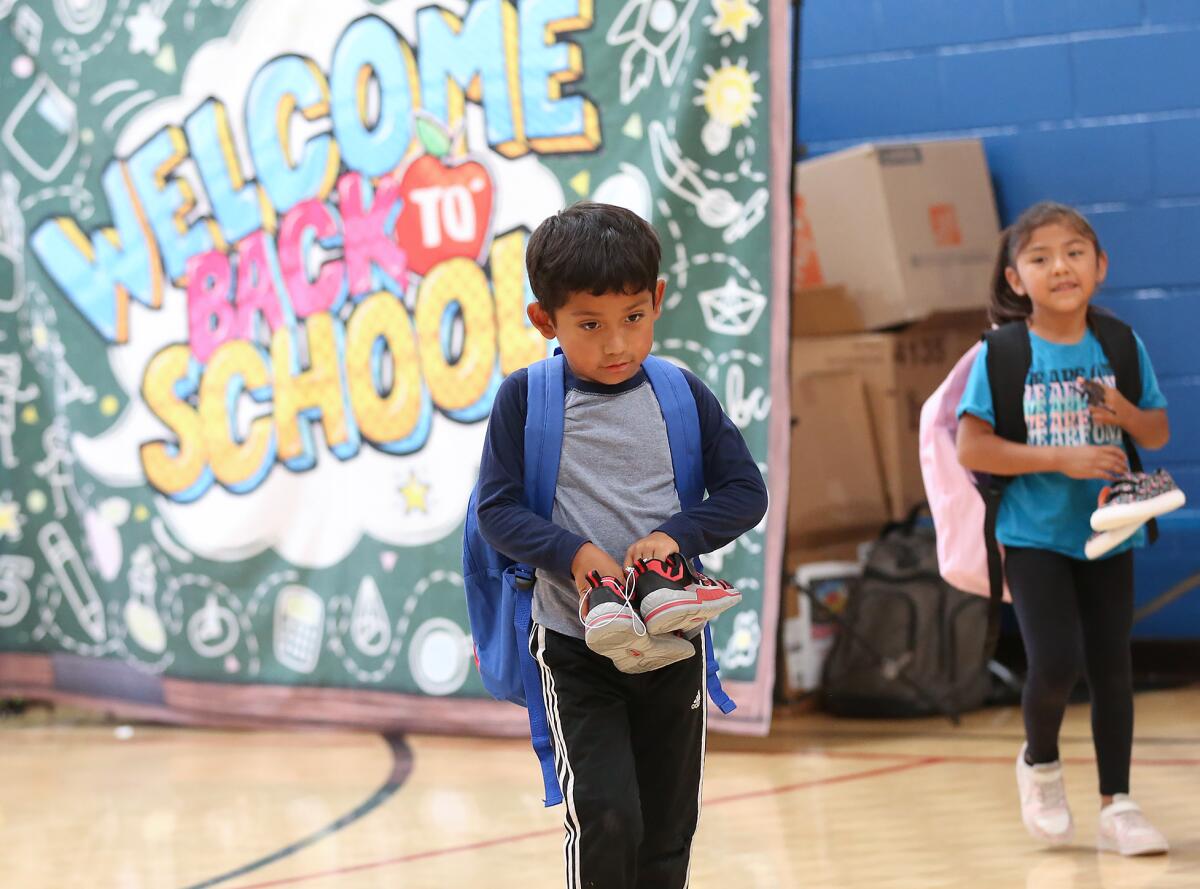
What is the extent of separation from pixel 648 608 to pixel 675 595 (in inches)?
1.5

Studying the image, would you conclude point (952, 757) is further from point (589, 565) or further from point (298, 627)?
point (589, 565)

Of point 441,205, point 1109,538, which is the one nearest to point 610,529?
point 1109,538

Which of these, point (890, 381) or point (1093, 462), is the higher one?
point (1093, 462)

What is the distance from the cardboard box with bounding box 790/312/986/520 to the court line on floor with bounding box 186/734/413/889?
140 cm

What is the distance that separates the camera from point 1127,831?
3066 millimetres

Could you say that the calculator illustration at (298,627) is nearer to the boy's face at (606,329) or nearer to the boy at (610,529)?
the boy at (610,529)

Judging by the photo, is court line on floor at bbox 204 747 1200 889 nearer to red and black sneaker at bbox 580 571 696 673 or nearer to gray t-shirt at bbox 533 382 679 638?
gray t-shirt at bbox 533 382 679 638

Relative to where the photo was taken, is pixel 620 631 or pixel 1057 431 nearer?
pixel 620 631

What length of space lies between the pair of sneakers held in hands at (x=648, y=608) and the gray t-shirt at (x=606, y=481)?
0.37 ft

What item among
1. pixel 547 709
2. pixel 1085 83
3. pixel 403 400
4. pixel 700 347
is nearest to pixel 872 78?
pixel 1085 83

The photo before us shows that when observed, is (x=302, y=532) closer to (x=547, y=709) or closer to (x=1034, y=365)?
(x=1034, y=365)

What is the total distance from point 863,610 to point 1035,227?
6.10 feet

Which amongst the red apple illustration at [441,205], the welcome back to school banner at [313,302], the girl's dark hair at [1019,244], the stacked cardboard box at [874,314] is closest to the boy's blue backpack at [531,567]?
the girl's dark hair at [1019,244]

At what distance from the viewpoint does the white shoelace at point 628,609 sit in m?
2.01
